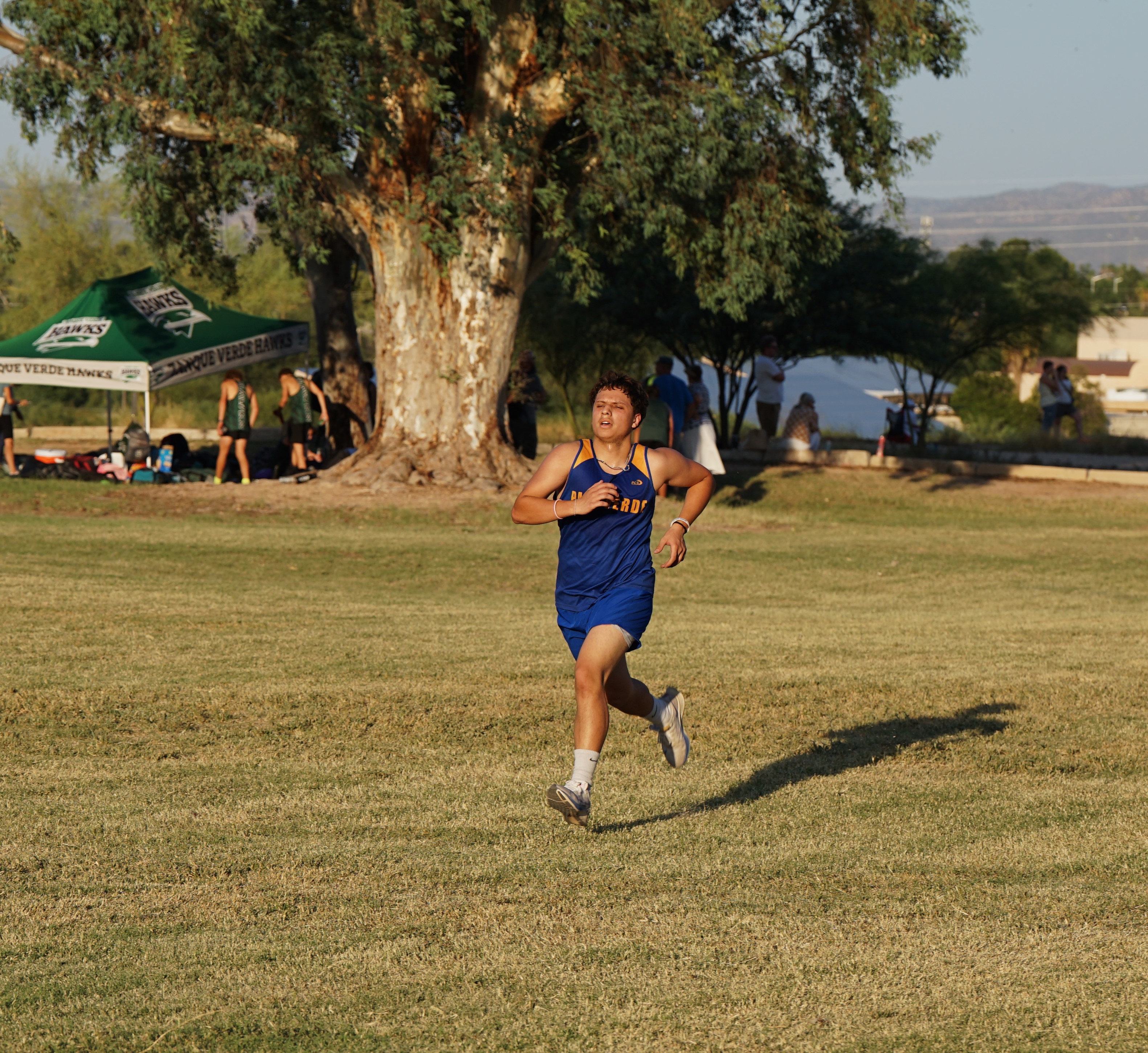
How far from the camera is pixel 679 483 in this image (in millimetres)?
5859

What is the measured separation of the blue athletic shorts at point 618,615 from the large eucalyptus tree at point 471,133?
42.7ft

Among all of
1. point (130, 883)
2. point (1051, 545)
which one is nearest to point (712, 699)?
point (130, 883)

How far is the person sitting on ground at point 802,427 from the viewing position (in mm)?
26531

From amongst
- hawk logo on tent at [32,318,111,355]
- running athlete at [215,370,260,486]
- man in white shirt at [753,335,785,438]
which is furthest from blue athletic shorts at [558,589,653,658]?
man in white shirt at [753,335,785,438]

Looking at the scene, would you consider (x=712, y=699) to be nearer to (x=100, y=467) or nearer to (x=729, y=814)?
(x=729, y=814)

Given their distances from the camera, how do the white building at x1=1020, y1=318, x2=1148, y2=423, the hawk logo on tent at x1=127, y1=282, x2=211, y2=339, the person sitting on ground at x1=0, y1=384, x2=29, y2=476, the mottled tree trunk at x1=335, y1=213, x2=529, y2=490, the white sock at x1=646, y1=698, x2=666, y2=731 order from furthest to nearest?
the white building at x1=1020, y1=318, x2=1148, y2=423, the hawk logo on tent at x1=127, y1=282, x2=211, y2=339, the person sitting on ground at x1=0, y1=384, x2=29, y2=476, the mottled tree trunk at x1=335, y1=213, x2=529, y2=490, the white sock at x1=646, y1=698, x2=666, y2=731

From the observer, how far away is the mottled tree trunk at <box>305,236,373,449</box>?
25391 millimetres

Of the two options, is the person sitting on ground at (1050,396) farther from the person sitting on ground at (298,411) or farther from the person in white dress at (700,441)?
the person sitting on ground at (298,411)

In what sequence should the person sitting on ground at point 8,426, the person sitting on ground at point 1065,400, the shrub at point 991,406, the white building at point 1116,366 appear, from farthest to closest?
1. the white building at point 1116,366
2. the shrub at point 991,406
3. the person sitting on ground at point 1065,400
4. the person sitting on ground at point 8,426

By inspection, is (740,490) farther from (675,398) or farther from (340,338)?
(340,338)

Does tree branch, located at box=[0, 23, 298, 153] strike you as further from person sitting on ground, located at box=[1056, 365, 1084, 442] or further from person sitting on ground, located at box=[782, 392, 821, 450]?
person sitting on ground, located at box=[1056, 365, 1084, 442]

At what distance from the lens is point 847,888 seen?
4953mm

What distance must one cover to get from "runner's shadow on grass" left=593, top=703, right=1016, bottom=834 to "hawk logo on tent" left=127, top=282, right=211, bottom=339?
17.7 meters

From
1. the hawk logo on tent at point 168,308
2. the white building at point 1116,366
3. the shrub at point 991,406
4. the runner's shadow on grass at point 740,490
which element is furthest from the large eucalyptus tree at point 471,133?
the white building at point 1116,366
